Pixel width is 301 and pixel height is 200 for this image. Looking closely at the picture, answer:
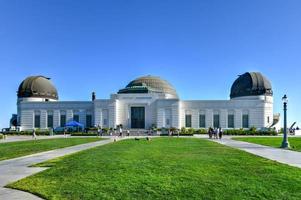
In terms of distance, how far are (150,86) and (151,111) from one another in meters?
12.5

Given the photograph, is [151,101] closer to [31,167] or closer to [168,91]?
[168,91]

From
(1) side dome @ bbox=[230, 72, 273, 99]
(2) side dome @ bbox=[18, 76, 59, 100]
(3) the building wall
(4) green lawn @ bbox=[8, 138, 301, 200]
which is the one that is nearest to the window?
(3) the building wall

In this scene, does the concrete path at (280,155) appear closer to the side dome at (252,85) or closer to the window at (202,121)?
the window at (202,121)

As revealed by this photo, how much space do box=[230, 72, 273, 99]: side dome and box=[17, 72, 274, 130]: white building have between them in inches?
9.0

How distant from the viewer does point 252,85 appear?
82375mm

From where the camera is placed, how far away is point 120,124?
255ft

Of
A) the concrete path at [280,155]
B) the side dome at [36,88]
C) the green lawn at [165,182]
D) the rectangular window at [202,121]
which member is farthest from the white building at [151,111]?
the green lawn at [165,182]

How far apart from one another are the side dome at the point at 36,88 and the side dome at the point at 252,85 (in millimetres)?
45711

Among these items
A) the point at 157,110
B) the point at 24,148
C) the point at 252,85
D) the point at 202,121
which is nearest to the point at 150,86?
the point at 157,110

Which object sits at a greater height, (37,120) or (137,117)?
(137,117)

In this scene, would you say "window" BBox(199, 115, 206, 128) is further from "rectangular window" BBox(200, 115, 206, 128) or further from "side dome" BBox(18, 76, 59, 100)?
"side dome" BBox(18, 76, 59, 100)

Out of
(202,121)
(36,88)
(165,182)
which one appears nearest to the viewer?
(165,182)

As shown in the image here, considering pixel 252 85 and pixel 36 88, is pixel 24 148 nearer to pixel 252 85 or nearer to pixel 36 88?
pixel 36 88

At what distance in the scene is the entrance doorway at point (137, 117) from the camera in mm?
78938
